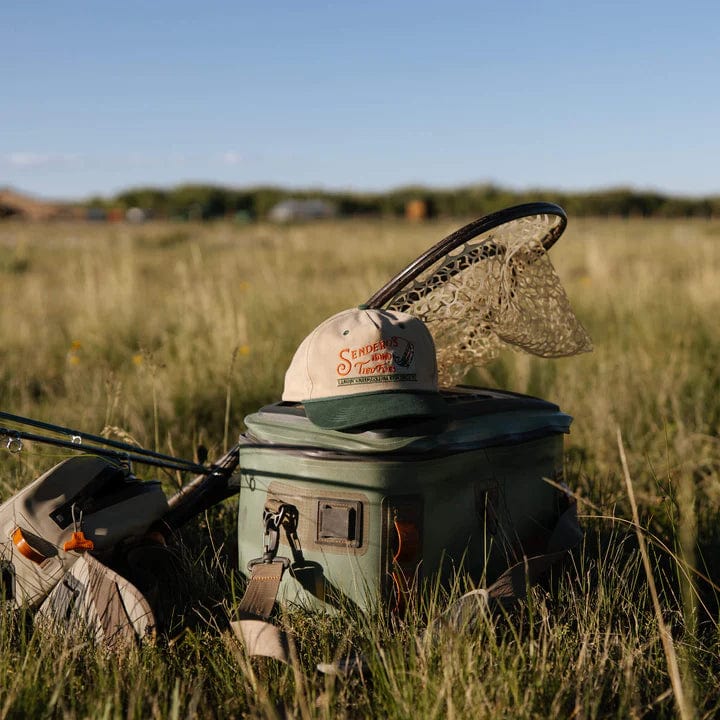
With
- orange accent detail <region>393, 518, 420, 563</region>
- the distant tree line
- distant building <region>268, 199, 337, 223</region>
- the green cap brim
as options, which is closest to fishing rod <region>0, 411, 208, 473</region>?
the green cap brim

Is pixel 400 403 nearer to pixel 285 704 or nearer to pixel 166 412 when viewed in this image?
pixel 285 704

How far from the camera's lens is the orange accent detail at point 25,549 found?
2307 millimetres

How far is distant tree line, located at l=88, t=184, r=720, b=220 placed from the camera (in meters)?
40.5

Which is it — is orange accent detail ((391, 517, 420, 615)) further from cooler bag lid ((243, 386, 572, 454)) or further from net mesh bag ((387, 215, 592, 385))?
net mesh bag ((387, 215, 592, 385))

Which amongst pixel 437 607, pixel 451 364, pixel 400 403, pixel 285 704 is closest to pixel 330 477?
pixel 400 403

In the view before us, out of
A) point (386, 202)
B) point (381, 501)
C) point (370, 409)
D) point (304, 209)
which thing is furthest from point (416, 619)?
point (386, 202)

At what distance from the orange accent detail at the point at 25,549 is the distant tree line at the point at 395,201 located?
3818cm

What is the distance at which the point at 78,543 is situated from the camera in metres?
2.26

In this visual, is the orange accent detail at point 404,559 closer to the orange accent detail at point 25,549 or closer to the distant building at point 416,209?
the orange accent detail at point 25,549

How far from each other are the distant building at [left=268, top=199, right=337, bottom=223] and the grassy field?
106 feet

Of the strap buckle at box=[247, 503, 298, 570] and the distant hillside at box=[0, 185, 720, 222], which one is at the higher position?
the distant hillside at box=[0, 185, 720, 222]

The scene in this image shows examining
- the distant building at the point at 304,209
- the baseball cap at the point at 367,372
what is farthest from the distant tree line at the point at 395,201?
the baseball cap at the point at 367,372

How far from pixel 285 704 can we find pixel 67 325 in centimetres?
532

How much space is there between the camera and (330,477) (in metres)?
2.21
